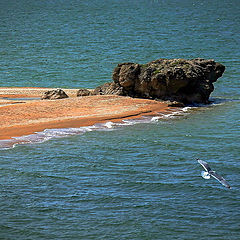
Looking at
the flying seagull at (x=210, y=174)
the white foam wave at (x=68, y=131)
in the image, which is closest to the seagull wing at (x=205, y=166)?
the flying seagull at (x=210, y=174)

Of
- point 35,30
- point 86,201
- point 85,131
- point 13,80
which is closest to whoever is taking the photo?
point 86,201

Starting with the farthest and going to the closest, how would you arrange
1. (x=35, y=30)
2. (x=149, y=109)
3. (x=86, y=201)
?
(x=35, y=30) → (x=149, y=109) → (x=86, y=201)

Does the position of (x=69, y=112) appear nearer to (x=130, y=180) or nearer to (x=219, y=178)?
(x=130, y=180)

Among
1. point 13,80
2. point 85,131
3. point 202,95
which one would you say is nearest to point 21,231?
point 85,131

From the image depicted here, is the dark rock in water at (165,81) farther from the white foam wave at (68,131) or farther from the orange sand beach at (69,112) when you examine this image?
the white foam wave at (68,131)

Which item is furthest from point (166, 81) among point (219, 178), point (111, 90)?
point (219, 178)

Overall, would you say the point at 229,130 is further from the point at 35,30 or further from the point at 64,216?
the point at 35,30
